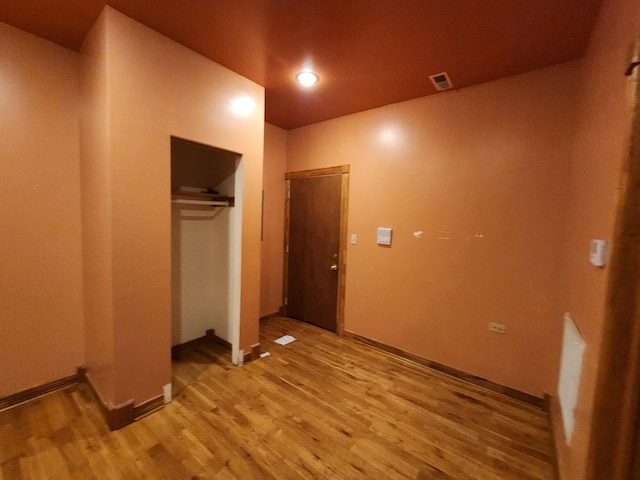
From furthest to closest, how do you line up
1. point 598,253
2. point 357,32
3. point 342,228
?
point 342,228 → point 357,32 → point 598,253

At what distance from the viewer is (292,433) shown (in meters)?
1.82

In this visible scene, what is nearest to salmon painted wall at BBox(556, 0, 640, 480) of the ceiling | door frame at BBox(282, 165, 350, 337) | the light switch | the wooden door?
the ceiling

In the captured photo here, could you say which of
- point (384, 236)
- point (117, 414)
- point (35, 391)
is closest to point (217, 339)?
point (117, 414)

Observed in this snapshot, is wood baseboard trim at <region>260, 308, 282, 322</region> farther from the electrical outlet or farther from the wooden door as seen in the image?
the electrical outlet

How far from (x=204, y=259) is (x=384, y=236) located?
78.7 inches

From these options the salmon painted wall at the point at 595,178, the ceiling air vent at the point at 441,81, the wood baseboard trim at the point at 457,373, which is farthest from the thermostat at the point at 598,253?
the ceiling air vent at the point at 441,81

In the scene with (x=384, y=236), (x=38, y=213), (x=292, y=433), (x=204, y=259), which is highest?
(x=38, y=213)

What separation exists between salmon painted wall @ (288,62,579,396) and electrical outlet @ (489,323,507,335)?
4cm

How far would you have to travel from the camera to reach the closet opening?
8.41 feet

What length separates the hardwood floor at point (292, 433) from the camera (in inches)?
61.2

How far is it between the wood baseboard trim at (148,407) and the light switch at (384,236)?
95.5 inches

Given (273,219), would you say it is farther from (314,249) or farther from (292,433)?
(292,433)

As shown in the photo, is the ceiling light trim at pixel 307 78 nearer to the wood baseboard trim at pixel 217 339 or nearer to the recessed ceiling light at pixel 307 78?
the recessed ceiling light at pixel 307 78

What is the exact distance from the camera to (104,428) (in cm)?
180
